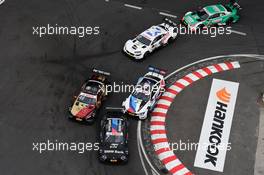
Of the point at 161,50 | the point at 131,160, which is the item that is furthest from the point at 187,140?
the point at 161,50

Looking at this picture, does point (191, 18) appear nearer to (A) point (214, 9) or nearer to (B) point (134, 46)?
(A) point (214, 9)

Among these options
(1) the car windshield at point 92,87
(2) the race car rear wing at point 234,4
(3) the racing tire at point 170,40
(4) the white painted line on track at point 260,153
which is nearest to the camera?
(4) the white painted line on track at point 260,153

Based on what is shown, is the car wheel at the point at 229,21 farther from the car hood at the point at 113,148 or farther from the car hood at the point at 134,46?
the car hood at the point at 113,148

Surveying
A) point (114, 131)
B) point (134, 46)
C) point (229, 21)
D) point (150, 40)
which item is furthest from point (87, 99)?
point (229, 21)

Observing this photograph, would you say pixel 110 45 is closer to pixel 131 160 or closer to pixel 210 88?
pixel 210 88

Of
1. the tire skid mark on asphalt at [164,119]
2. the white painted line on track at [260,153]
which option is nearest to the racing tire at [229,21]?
the tire skid mark on asphalt at [164,119]

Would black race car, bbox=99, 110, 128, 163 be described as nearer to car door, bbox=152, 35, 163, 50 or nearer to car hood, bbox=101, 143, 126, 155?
car hood, bbox=101, 143, 126, 155
